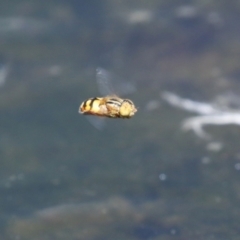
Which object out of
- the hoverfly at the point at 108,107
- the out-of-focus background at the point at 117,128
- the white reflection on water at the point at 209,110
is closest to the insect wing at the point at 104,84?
the hoverfly at the point at 108,107

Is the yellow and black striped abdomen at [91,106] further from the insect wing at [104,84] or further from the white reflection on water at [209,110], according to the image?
the white reflection on water at [209,110]

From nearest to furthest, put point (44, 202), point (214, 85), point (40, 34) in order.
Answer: point (44, 202)
point (214, 85)
point (40, 34)

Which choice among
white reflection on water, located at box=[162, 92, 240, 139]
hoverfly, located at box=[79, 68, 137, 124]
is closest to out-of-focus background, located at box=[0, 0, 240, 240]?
white reflection on water, located at box=[162, 92, 240, 139]

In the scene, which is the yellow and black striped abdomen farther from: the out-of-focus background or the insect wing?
the out-of-focus background

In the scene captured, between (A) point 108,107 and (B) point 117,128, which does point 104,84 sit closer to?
(A) point 108,107

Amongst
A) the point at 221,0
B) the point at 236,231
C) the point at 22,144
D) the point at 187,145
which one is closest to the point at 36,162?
the point at 22,144

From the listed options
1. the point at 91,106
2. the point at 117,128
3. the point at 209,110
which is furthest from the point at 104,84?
the point at 209,110

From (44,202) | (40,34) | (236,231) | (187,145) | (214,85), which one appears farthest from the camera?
(40,34)

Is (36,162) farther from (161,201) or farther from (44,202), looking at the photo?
(161,201)
